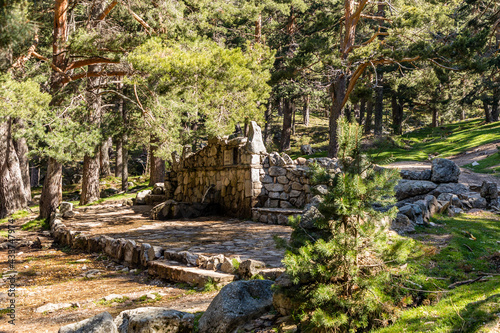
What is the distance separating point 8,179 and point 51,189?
3693 millimetres

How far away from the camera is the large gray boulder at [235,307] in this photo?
3562 millimetres

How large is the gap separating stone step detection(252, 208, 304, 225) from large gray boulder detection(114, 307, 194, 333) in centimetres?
593

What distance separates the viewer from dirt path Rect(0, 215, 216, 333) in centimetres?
465

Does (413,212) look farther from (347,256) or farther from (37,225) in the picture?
(37,225)

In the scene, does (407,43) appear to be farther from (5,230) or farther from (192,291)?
(5,230)

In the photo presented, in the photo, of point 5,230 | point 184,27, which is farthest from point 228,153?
point 5,230

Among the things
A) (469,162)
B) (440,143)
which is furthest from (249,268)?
(440,143)

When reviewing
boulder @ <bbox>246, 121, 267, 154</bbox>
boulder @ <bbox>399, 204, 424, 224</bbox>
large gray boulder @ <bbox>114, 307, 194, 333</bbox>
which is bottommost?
large gray boulder @ <bbox>114, 307, 194, 333</bbox>

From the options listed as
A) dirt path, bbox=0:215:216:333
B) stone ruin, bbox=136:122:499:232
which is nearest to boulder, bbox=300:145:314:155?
stone ruin, bbox=136:122:499:232

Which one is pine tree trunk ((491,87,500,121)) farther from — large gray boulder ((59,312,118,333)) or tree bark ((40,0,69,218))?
large gray boulder ((59,312,118,333))

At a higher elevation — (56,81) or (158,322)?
(56,81)

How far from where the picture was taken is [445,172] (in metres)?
9.79

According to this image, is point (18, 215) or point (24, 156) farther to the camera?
point (24, 156)

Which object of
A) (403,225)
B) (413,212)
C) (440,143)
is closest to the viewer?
(403,225)
